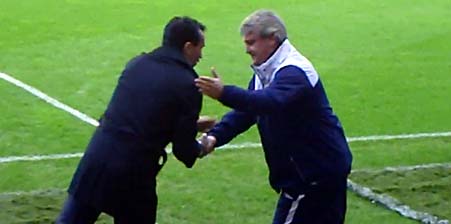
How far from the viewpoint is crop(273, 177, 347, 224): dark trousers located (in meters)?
7.73

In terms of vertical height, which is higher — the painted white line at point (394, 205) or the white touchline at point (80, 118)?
the painted white line at point (394, 205)

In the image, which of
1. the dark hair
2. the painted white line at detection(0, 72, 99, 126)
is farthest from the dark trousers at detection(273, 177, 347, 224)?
the painted white line at detection(0, 72, 99, 126)

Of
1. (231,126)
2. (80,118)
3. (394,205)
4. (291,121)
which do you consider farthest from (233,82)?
(291,121)

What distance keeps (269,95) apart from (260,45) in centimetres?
45

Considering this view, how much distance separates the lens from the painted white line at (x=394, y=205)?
10376 mm

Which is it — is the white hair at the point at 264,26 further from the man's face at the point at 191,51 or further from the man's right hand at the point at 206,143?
the man's right hand at the point at 206,143

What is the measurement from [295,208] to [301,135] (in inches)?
20.8

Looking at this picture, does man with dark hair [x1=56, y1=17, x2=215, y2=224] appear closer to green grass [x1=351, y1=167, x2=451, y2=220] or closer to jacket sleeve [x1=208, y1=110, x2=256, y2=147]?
jacket sleeve [x1=208, y1=110, x2=256, y2=147]

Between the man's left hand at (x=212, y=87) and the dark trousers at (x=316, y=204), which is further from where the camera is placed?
the dark trousers at (x=316, y=204)

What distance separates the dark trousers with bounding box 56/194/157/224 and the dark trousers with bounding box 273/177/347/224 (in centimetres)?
94

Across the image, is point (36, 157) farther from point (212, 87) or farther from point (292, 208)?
point (212, 87)

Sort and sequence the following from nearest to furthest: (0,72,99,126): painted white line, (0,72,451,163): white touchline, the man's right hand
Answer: the man's right hand < (0,72,451,163): white touchline < (0,72,99,126): painted white line

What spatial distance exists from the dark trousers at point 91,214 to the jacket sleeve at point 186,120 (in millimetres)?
490

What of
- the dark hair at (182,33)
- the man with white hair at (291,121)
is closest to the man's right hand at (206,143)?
the man with white hair at (291,121)
